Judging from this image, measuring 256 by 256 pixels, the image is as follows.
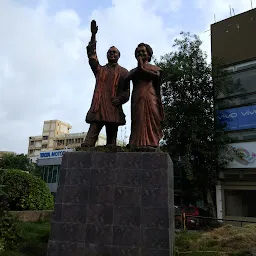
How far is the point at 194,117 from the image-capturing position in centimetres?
1680

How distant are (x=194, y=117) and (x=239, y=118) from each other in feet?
10.9

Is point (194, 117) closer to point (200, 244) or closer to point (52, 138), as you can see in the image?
point (200, 244)

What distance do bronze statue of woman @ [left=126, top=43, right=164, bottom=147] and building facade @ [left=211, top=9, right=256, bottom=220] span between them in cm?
1273

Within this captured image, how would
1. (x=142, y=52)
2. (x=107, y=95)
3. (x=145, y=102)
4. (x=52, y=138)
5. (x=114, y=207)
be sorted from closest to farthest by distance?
(x=114, y=207)
(x=145, y=102)
(x=142, y=52)
(x=107, y=95)
(x=52, y=138)

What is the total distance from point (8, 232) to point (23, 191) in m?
2.68

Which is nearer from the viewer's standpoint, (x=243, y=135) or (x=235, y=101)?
(x=243, y=135)

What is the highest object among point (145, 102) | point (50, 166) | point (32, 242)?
point (50, 166)

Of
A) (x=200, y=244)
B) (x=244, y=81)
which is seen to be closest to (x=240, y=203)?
(x=244, y=81)

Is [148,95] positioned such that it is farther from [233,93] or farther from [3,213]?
[233,93]

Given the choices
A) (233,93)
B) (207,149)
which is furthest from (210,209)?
(233,93)

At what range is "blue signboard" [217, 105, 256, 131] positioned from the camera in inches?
703

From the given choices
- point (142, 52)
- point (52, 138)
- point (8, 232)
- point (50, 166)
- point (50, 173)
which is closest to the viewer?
point (8, 232)

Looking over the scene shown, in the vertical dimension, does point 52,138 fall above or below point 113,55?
above

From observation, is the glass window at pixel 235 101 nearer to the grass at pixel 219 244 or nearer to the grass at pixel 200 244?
the grass at pixel 200 244
